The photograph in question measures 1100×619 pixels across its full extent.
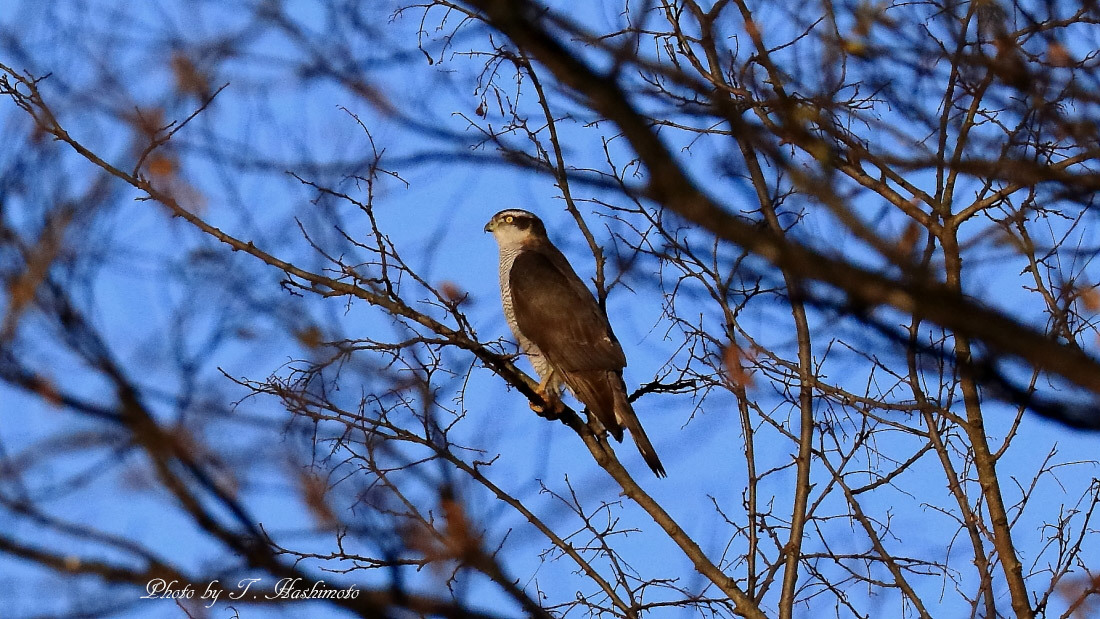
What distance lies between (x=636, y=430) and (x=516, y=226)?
2492 millimetres

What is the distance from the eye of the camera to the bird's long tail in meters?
5.91

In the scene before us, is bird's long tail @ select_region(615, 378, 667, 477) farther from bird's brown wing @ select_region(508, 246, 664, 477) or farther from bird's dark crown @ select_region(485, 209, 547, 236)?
bird's dark crown @ select_region(485, 209, 547, 236)

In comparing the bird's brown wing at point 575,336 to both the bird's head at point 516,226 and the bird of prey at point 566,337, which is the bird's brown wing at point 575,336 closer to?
the bird of prey at point 566,337

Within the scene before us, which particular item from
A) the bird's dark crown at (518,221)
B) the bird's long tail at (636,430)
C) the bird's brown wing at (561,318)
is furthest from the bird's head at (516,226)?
the bird's long tail at (636,430)

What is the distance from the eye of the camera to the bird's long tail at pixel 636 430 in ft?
19.4

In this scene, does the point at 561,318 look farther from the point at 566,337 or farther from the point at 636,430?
the point at 636,430

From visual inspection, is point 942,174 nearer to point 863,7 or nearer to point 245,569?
point 863,7

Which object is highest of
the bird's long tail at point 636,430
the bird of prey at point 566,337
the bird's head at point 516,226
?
the bird's head at point 516,226

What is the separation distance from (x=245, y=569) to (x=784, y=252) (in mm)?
1178

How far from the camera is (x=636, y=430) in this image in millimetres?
6043

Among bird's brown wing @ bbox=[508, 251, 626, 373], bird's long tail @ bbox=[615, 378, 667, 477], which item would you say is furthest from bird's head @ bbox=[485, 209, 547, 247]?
bird's long tail @ bbox=[615, 378, 667, 477]

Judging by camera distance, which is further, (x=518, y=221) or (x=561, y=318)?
(x=518, y=221)

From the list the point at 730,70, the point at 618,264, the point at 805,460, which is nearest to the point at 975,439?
the point at 805,460

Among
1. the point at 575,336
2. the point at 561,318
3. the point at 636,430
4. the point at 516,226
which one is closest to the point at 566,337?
the point at 575,336
